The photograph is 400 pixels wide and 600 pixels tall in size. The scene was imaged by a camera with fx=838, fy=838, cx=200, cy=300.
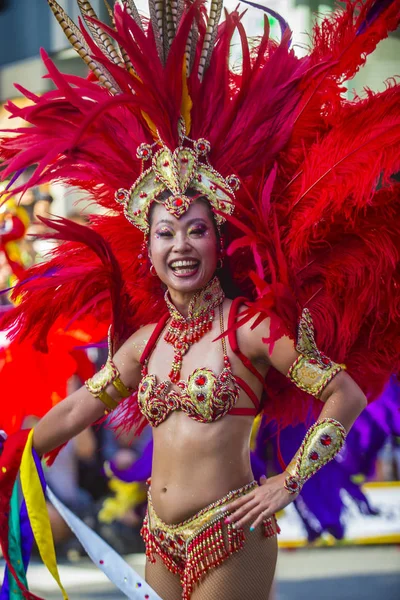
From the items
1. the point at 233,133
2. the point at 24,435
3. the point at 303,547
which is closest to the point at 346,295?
the point at 233,133

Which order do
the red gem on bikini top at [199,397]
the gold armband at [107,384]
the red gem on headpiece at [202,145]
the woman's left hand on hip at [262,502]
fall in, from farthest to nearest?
1. the gold armband at [107,384]
2. the red gem on headpiece at [202,145]
3. the red gem on bikini top at [199,397]
4. the woman's left hand on hip at [262,502]

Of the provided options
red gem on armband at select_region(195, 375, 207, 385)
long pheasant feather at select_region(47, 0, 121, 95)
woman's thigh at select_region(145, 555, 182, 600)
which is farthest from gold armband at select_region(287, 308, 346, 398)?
long pheasant feather at select_region(47, 0, 121, 95)

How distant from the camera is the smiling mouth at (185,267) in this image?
234cm

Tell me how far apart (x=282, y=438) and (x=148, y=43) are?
1358 mm

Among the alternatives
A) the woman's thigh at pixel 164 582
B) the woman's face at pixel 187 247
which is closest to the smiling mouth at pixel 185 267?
the woman's face at pixel 187 247

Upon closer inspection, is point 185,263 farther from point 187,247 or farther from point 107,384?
point 107,384

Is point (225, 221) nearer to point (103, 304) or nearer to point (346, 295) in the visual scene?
point (346, 295)

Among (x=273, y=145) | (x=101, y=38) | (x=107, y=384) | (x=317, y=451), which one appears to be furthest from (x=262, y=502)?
(x=101, y=38)

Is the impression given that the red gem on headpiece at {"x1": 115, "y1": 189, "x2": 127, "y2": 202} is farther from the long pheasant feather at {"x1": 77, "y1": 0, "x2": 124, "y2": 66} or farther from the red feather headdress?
the long pheasant feather at {"x1": 77, "y1": 0, "x2": 124, "y2": 66}

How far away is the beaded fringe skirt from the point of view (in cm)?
222

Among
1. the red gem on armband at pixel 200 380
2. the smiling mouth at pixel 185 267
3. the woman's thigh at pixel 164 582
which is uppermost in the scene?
the smiling mouth at pixel 185 267

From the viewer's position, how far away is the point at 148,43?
236 centimetres

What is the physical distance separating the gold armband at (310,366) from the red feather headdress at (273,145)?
0.04 metres

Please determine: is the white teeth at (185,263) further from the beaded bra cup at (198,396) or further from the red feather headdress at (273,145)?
the beaded bra cup at (198,396)
